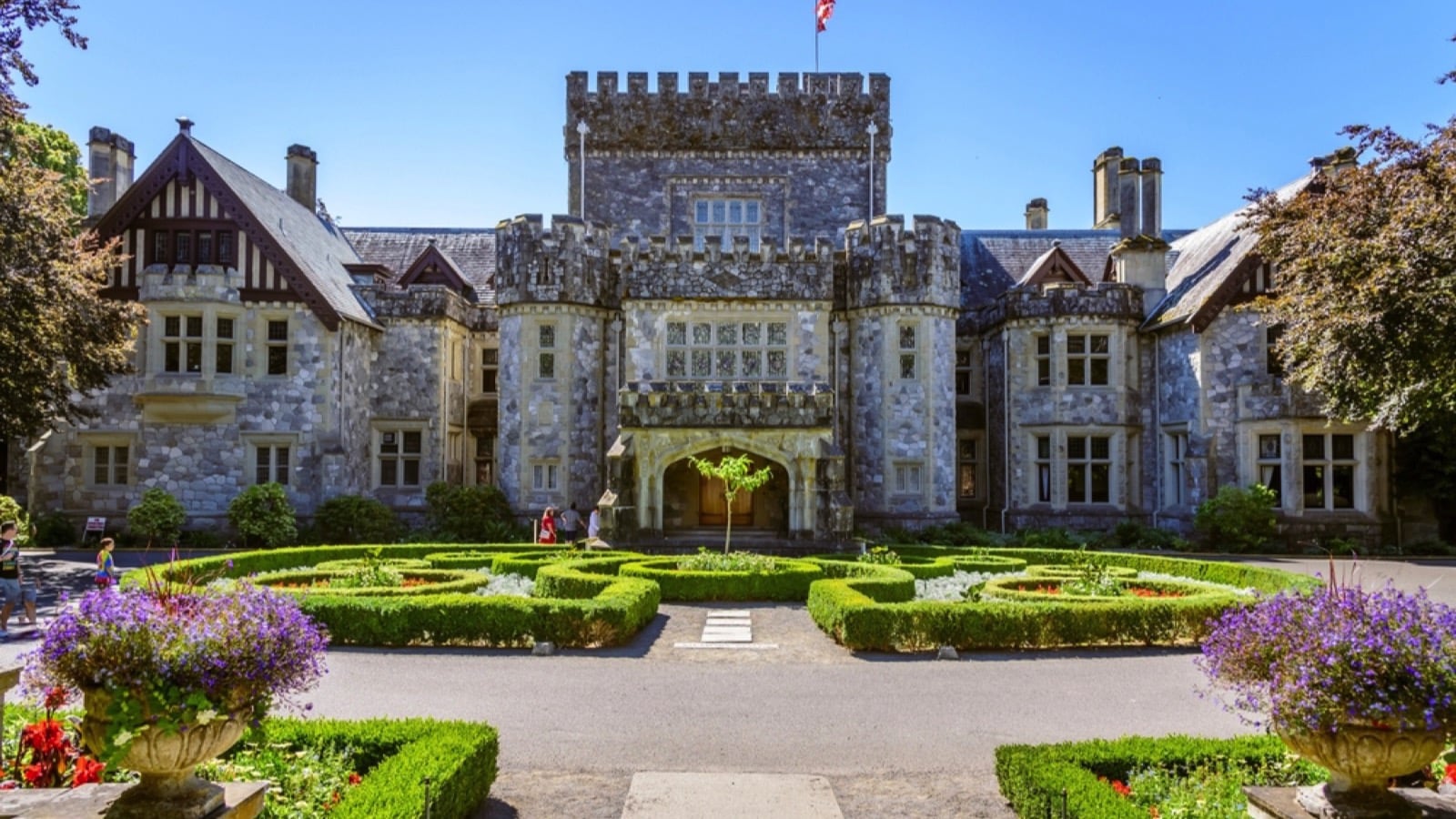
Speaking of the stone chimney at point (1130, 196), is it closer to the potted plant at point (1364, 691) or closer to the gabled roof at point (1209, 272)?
the gabled roof at point (1209, 272)

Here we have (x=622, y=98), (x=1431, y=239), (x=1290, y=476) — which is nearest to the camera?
(x=1431, y=239)

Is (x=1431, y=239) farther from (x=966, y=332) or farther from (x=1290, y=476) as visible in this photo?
(x=966, y=332)

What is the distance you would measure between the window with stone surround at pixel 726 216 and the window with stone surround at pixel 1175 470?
14696 mm

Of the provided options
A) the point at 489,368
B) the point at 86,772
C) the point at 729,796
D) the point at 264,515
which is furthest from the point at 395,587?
the point at 489,368

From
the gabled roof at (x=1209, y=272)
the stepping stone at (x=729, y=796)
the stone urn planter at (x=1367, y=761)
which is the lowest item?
the stepping stone at (x=729, y=796)

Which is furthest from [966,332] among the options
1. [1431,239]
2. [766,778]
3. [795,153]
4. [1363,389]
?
[766,778]

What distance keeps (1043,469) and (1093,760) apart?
25.1 meters

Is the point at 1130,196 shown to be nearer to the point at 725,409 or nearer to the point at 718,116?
the point at 718,116

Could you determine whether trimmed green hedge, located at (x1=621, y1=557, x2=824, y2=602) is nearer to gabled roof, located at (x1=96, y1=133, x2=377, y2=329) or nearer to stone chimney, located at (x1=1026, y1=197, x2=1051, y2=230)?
gabled roof, located at (x1=96, y1=133, x2=377, y2=329)

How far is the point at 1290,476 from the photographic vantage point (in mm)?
27906

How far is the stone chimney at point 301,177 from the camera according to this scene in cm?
3653

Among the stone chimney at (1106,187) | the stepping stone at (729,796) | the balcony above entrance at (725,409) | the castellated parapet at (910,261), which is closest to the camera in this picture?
the stepping stone at (729,796)

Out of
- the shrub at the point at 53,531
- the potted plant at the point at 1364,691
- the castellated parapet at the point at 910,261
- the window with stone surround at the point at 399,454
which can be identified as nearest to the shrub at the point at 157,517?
the shrub at the point at 53,531

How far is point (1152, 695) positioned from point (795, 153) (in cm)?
2514
